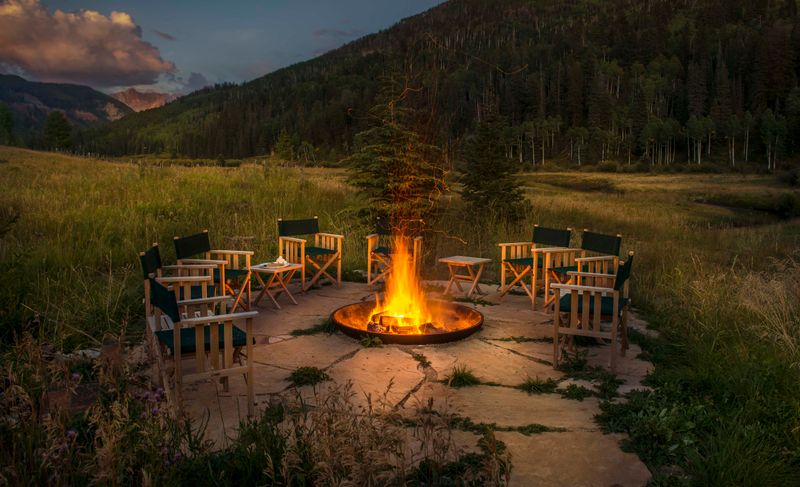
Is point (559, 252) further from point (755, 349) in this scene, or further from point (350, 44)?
point (350, 44)

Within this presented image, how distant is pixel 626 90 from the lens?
87.6m

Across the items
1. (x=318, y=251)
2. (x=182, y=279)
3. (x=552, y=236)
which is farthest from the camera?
(x=318, y=251)

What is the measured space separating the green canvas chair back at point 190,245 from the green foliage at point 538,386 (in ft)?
11.7

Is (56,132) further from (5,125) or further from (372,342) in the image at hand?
(372,342)

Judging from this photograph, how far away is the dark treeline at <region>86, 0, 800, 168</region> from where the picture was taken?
67.5 metres

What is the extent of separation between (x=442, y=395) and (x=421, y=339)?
114 cm

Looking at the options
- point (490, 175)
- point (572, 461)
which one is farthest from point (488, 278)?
point (490, 175)

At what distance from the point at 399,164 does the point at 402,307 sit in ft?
14.1

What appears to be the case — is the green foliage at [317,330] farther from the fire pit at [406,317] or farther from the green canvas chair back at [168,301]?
the green canvas chair back at [168,301]

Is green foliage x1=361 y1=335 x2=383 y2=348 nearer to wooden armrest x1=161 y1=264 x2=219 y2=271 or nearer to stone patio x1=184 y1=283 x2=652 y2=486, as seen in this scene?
stone patio x1=184 y1=283 x2=652 y2=486

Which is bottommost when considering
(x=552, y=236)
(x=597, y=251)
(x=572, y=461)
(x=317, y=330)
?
(x=572, y=461)

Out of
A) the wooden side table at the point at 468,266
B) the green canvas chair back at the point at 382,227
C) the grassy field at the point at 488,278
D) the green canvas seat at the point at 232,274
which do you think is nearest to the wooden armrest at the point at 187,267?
A: the green canvas seat at the point at 232,274

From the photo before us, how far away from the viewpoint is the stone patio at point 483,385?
2994mm

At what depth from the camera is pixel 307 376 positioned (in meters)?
4.25
